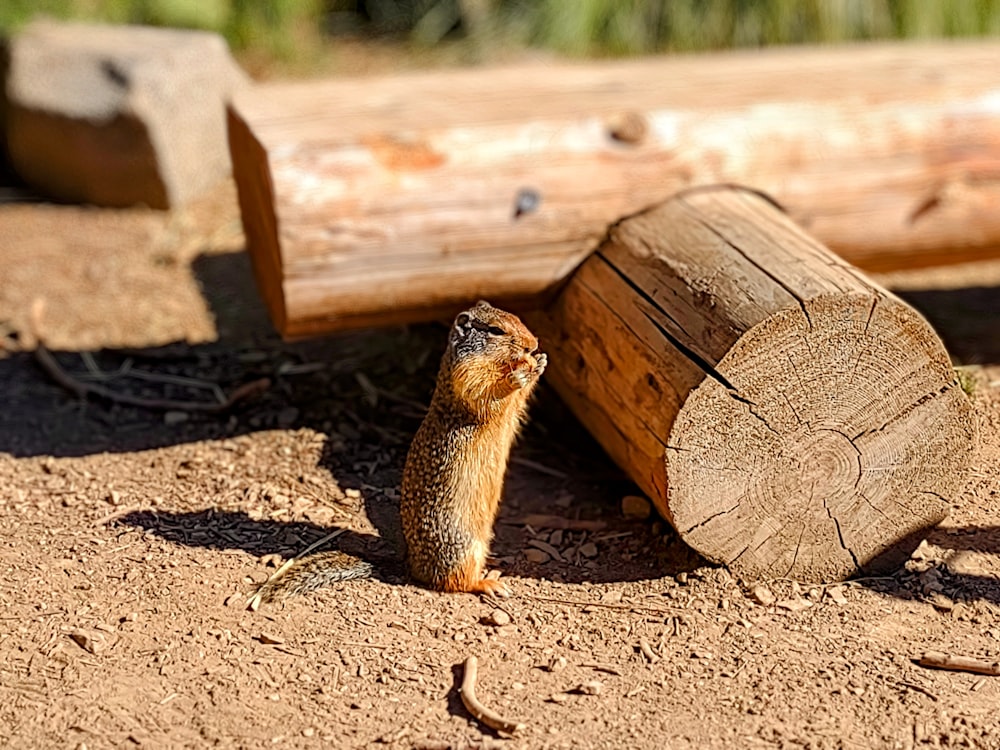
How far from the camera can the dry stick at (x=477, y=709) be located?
3.40 meters

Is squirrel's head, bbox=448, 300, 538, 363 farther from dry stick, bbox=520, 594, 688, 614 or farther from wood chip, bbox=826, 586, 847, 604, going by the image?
wood chip, bbox=826, 586, 847, 604

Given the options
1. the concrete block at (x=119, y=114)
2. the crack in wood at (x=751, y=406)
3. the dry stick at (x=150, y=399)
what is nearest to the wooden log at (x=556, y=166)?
the dry stick at (x=150, y=399)

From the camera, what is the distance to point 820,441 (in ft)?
12.9

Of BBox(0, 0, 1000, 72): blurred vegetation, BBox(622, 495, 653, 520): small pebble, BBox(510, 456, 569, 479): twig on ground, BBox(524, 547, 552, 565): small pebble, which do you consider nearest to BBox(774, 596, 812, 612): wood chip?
BBox(622, 495, 653, 520): small pebble

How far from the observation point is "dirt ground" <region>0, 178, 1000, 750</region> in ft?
11.4

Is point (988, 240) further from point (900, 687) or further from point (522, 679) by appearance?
point (522, 679)

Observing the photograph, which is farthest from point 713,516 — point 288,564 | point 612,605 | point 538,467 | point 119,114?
point 119,114

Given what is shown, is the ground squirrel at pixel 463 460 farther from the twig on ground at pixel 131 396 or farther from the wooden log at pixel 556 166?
the twig on ground at pixel 131 396

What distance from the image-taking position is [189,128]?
7590 mm

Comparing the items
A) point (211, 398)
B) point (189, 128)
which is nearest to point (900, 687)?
point (211, 398)

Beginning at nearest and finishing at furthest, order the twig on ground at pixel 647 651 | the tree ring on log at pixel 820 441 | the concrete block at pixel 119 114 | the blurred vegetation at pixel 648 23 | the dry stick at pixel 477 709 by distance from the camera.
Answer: the dry stick at pixel 477 709 < the twig on ground at pixel 647 651 < the tree ring on log at pixel 820 441 < the concrete block at pixel 119 114 < the blurred vegetation at pixel 648 23

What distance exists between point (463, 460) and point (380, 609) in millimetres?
513

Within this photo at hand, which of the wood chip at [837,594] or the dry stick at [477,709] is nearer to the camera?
the dry stick at [477,709]

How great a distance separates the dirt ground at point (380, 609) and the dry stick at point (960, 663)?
4cm
